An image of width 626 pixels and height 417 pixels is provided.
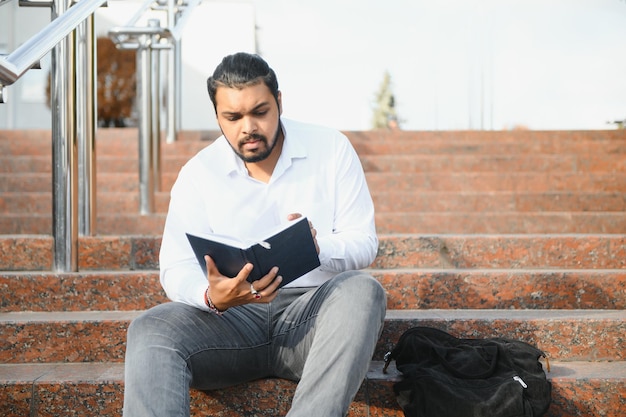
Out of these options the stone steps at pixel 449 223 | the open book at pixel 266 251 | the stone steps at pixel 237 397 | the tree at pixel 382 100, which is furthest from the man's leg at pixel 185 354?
the tree at pixel 382 100

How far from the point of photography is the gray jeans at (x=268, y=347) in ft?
6.25

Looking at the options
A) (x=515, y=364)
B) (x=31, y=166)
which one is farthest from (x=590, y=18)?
(x=515, y=364)

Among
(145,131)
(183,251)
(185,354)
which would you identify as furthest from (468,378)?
(145,131)

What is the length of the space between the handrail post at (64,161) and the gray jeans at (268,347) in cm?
106

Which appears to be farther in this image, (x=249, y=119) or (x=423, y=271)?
(x=423, y=271)

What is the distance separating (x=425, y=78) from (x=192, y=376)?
15240 mm

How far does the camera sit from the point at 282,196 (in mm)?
2445

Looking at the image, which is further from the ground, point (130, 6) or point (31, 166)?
point (130, 6)

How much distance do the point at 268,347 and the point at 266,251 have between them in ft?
1.62

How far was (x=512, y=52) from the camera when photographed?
12.1 meters

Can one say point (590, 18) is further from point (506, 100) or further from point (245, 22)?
point (245, 22)

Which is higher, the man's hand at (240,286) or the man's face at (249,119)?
the man's face at (249,119)

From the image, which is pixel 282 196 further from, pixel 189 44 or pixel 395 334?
pixel 189 44

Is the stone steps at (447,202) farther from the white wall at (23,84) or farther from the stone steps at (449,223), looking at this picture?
the white wall at (23,84)
